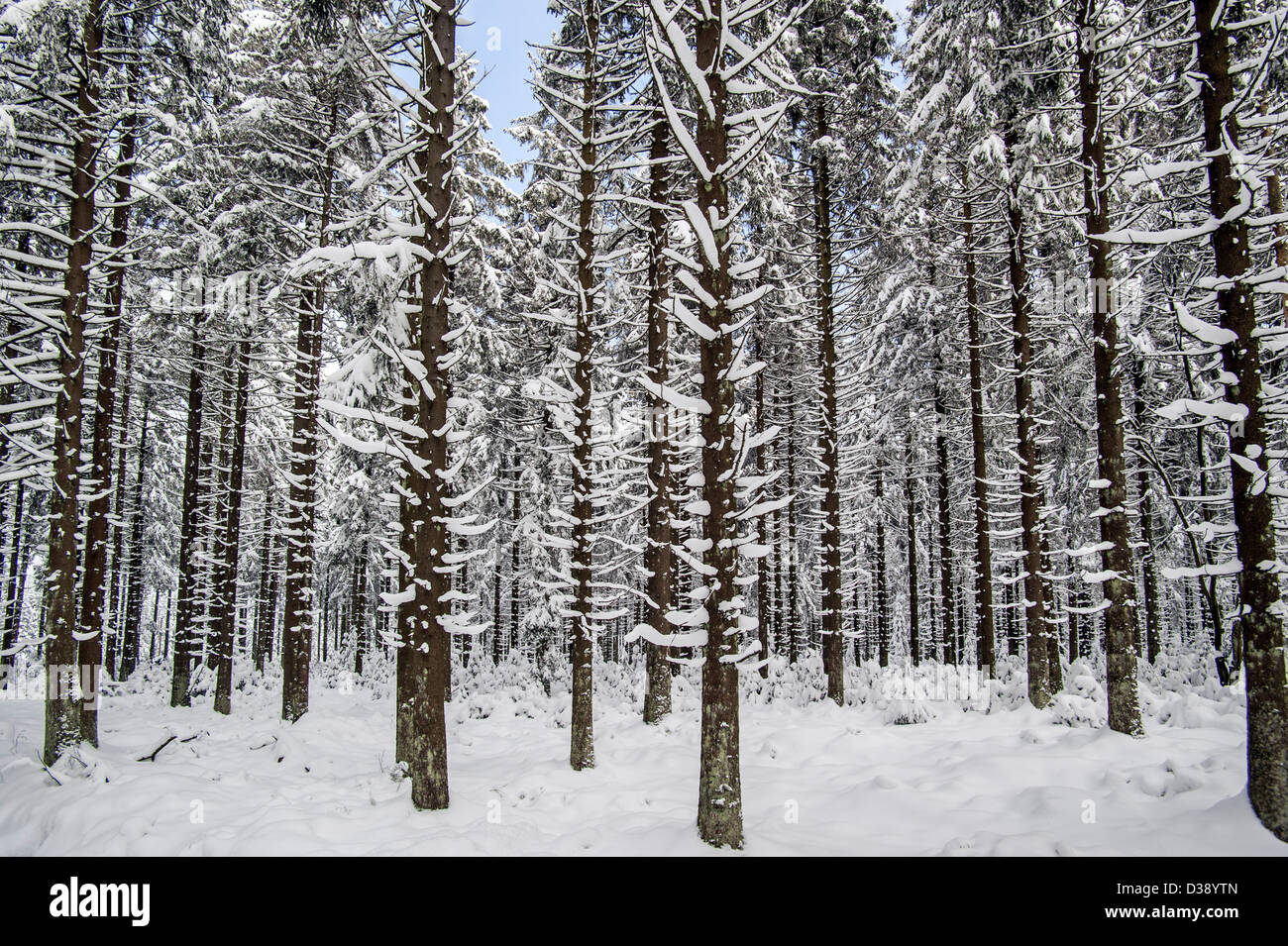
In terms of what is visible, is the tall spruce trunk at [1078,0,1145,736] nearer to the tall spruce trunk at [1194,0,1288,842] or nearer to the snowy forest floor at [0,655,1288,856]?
the snowy forest floor at [0,655,1288,856]

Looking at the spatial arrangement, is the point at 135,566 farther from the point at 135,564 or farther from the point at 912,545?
the point at 912,545

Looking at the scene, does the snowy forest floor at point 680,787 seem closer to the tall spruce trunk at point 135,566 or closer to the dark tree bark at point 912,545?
the tall spruce trunk at point 135,566

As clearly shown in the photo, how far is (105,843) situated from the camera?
5.70m

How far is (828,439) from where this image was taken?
14.3m

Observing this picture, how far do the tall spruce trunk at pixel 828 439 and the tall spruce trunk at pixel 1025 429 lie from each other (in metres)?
3.75

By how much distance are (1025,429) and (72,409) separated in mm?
17614

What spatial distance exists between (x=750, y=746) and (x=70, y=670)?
1045cm

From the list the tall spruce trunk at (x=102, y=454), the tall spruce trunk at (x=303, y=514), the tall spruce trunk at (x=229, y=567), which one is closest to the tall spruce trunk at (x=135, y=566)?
the tall spruce trunk at (x=229, y=567)

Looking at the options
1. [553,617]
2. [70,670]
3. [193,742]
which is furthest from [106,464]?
[553,617]

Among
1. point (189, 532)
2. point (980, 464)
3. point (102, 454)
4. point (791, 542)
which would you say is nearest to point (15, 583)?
point (189, 532)

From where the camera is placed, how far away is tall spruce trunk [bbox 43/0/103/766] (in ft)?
29.1

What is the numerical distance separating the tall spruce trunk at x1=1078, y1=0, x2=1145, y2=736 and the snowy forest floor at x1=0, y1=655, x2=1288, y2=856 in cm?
178
